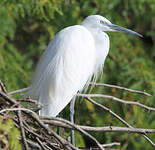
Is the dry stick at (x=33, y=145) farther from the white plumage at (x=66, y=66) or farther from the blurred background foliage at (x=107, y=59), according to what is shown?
the blurred background foliage at (x=107, y=59)

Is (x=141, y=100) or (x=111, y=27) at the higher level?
(x=111, y=27)

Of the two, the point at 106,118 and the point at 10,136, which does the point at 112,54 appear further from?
Result: the point at 10,136

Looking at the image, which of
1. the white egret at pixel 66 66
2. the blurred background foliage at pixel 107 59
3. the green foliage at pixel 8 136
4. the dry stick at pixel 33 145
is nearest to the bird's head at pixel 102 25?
the white egret at pixel 66 66

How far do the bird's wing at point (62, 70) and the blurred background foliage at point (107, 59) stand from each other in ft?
1.54

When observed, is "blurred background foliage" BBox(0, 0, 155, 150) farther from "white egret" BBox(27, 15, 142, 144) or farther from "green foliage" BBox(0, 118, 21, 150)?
"green foliage" BBox(0, 118, 21, 150)

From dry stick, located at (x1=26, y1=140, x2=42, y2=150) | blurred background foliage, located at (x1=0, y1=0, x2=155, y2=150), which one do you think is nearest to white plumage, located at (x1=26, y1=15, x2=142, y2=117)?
dry stick, located at (x1=26, y1=140, x2=42, y2=150)

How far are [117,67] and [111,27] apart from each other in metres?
1.22

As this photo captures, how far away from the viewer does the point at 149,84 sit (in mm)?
2959

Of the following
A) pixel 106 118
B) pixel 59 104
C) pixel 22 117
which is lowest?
pixel 106 118

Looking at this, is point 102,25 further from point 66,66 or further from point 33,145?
point 33,145

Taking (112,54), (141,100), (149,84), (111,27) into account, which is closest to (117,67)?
(112,54)

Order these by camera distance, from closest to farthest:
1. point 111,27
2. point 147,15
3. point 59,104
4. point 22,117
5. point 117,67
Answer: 1. point 22,117
2. point 59,104
3. point 111,27
4. point 117,67
5. point 147,15

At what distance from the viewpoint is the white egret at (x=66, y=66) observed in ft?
6.54

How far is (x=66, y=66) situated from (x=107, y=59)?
1.16 meters
